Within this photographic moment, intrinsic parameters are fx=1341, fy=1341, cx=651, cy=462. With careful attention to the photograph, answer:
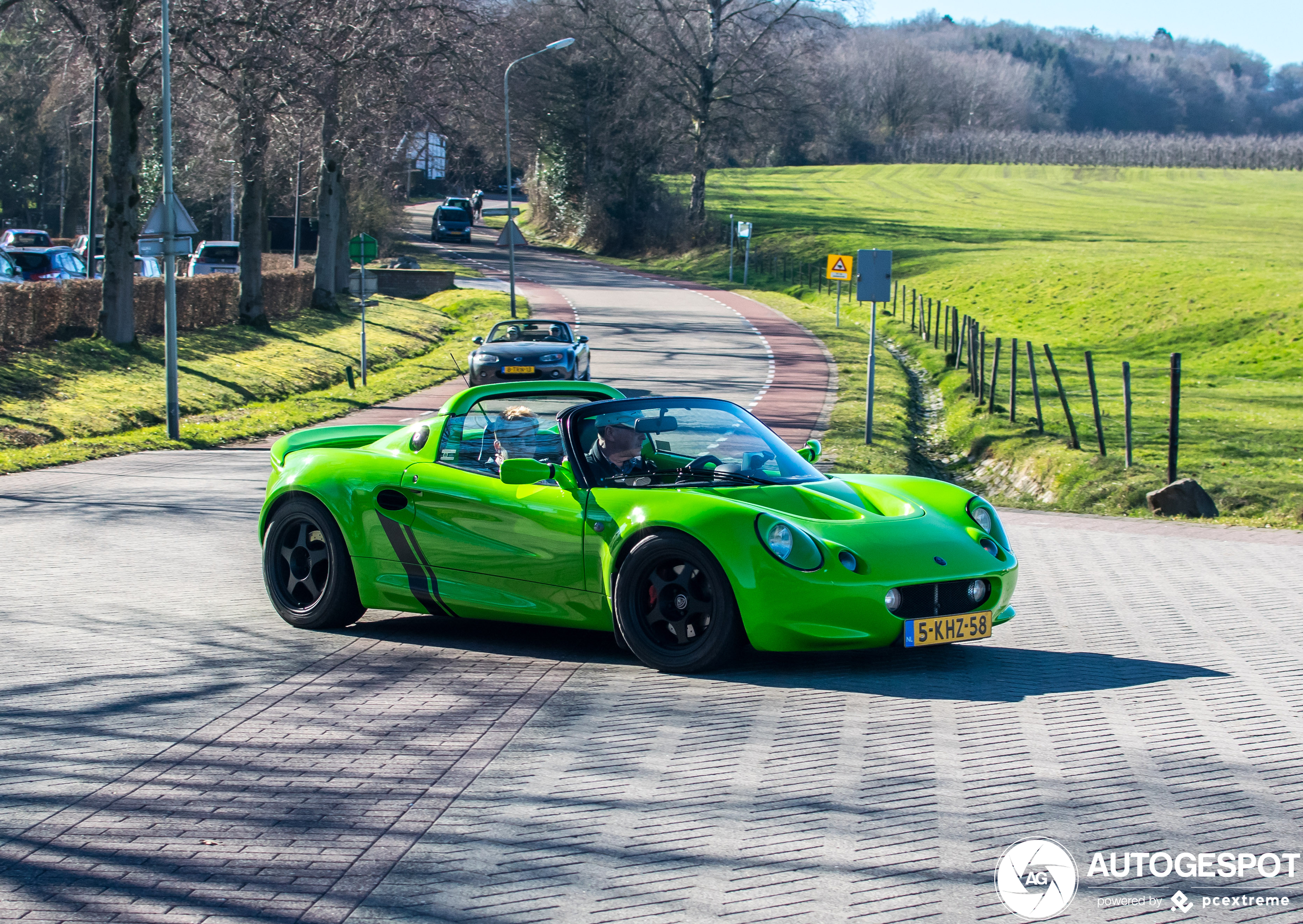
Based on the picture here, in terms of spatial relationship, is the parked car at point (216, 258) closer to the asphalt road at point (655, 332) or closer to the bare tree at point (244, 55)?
the bare tree at point (244, 55)

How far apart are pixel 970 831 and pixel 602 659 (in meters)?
2.97

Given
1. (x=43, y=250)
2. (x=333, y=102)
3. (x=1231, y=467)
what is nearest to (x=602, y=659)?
(x=1231, y=467)

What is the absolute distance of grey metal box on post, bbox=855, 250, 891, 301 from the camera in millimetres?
19109

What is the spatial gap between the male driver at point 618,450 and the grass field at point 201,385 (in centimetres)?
1210

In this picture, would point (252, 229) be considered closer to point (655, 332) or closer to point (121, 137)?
point (121, 137)

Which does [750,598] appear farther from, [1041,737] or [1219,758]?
[1219,758]

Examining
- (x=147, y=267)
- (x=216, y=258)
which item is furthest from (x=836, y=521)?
(x=216, y=258)

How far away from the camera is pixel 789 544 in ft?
21.2

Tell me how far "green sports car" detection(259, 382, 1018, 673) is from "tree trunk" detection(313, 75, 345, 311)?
95.7 ft

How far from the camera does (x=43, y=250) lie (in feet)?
116

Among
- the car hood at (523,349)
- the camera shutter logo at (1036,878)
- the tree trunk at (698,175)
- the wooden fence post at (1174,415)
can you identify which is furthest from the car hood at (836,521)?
the tree trunk at (698,175)

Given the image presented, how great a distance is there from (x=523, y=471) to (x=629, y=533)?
0.70 m

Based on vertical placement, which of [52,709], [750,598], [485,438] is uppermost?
[485,438]

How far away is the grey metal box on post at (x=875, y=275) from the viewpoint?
1911cm
